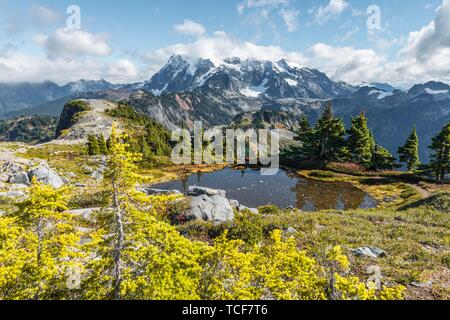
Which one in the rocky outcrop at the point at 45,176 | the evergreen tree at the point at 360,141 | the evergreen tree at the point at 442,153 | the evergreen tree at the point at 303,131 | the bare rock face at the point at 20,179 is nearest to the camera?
the rocky outcrop at the point at 45,176

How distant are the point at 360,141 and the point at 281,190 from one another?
24.5 meters

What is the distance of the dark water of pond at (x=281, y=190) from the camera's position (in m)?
34.5

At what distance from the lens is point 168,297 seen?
664cm

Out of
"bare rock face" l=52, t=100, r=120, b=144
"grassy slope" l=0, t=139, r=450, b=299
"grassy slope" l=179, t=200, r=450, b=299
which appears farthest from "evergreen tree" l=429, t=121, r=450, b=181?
"bare rock face" l=52, t=100, r=120, b=144

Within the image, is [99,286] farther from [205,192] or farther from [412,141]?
[412,141]

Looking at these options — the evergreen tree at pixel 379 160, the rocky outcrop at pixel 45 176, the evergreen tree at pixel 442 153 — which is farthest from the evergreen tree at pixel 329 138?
the rocky outcrop at pixel 45 176

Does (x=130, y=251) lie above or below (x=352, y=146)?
below

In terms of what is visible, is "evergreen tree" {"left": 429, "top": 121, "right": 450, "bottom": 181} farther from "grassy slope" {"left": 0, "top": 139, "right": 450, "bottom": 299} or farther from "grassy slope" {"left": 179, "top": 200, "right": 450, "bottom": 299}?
"grassy slope" {"left": 179, "top": 200, "right": 450, "bottom": 299}

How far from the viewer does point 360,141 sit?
5434cm

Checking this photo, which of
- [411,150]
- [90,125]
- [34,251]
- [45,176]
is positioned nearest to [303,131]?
[411,150]

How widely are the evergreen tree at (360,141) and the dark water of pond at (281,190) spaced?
13886 millimetres

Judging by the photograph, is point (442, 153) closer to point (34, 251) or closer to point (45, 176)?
point (34, 251)

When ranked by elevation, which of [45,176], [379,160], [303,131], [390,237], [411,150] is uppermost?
[303,131]

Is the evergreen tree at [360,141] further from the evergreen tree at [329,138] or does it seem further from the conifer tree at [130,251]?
the conifer tree at [130,251]
